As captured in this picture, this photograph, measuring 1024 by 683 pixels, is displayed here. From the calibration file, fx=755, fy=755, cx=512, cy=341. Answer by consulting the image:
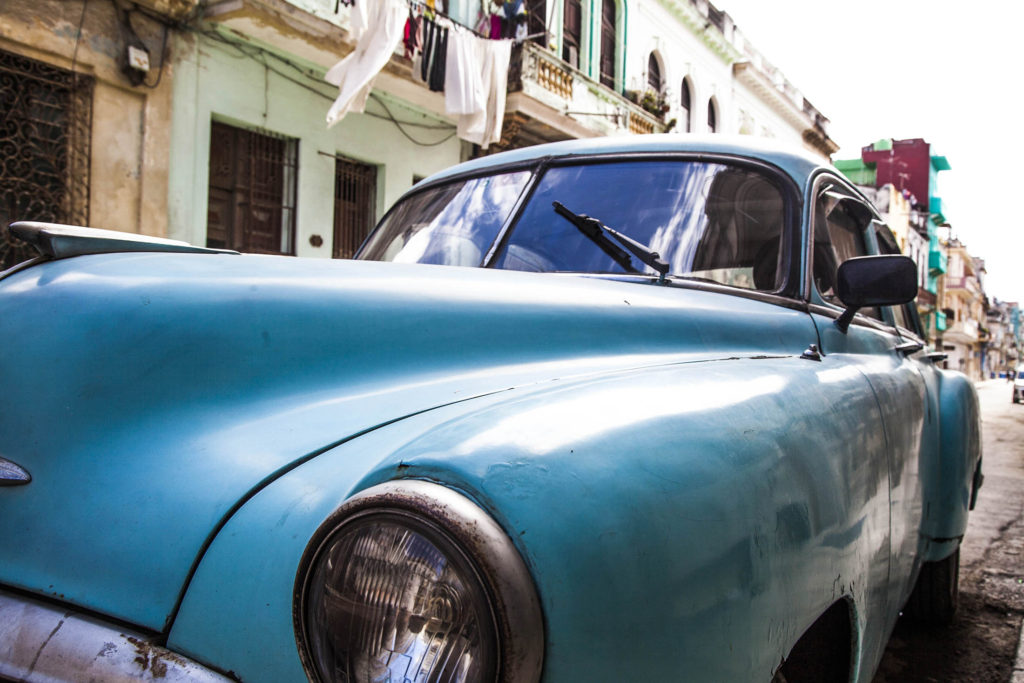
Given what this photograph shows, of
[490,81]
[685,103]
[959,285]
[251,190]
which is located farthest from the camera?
[959,285]

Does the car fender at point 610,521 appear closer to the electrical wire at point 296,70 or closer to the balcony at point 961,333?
the electrical wire at point 296,70

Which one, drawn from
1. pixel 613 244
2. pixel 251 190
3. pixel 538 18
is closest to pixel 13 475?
pixel 613 244

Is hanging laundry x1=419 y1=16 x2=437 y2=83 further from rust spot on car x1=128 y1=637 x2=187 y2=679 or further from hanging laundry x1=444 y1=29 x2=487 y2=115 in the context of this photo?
rust spot on car x1=128 y1=637 x2=187 y2=679

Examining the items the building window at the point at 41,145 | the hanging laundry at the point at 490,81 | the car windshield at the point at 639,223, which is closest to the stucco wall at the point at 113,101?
the building window at the point at 41,145

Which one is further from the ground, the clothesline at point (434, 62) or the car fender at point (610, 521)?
the clothesline at point (434, 62)

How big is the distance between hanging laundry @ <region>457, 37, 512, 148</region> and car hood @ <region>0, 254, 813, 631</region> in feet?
27.0

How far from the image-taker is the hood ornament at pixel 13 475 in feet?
3.40

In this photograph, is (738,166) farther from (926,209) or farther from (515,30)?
(926,209)

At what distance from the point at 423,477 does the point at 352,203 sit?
370 inches

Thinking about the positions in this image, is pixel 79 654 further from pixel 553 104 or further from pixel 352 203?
pixel 553 104

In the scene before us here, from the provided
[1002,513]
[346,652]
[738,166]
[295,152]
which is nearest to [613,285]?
[738,166]

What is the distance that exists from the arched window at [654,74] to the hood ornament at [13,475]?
1526 cm

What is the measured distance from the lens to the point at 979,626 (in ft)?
10.2

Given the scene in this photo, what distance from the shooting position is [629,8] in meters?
14.0
